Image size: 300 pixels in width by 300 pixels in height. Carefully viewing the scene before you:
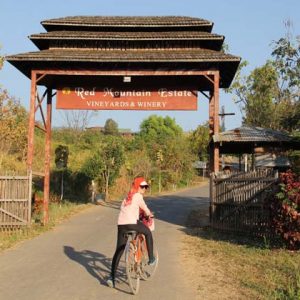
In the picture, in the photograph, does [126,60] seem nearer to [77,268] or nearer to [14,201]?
[14,201]

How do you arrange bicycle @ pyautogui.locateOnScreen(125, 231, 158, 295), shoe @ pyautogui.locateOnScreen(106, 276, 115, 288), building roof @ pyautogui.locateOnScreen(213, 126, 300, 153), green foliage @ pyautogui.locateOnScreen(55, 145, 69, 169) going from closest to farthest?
1. bicycle @ pyautogui.locateOnScreen(125, 231, 158, 295)
2. shoe @ pyautogui.locateOnScreen(106, 276, 115, 288)
3. building roof @ pyautogui.locateOnScreen(213, 126, 300, 153)
4. green foliage @ pyautogui.locateOnScreen(55, 145, 69, 169)

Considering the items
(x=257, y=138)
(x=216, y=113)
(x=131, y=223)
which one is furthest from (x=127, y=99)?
(x=131, y=223)

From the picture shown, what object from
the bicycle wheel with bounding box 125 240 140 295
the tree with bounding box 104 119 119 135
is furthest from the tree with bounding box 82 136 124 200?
the tree with bounding box 104 119 119 135

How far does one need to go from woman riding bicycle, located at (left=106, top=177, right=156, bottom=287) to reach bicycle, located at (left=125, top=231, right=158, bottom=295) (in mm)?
85

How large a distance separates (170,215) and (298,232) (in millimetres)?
10412

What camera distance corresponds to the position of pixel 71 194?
30.9 m

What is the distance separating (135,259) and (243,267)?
2589 millimetres

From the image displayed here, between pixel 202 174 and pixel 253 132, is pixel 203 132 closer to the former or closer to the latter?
pixel 202 174

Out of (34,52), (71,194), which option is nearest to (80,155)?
(71,194)

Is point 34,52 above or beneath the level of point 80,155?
above

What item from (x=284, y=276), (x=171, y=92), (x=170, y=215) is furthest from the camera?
(x=170, y=215)

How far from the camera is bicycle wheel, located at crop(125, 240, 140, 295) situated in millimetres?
7427

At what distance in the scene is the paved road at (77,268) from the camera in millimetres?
7406

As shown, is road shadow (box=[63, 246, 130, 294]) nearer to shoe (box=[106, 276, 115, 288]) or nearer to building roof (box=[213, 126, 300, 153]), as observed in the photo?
shoe (box=[106, 276, 115, 288])
